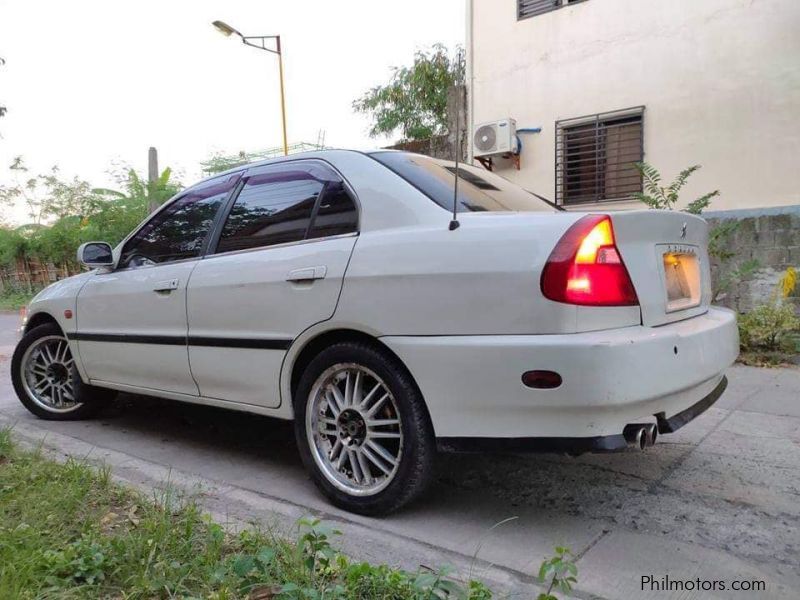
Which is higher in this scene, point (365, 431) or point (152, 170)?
point (152, 170)

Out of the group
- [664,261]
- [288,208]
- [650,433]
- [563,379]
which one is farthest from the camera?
[288,208]

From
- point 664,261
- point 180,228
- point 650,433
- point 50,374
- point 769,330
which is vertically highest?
point 180,228

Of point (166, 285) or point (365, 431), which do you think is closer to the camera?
point (365, 431)

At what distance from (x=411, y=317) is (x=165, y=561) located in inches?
47.3

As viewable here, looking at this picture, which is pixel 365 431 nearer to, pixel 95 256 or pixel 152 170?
pixel 95 256

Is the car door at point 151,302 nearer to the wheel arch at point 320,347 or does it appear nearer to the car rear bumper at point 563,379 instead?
the wheel arch at point 320,347

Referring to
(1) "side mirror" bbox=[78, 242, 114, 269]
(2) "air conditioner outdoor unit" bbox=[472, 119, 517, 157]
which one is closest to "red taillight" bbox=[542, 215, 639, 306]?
(1) "side mirror" bbox=[78, 242, 114, 269]

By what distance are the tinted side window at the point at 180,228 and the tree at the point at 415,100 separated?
11502 millimetres

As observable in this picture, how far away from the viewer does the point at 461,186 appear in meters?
2.81

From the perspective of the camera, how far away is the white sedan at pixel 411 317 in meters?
2.14

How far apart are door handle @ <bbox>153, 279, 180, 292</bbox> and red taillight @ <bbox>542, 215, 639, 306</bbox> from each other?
216 cm

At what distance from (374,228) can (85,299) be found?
7.88 feet

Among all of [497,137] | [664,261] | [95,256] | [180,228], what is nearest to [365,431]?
[664,261]

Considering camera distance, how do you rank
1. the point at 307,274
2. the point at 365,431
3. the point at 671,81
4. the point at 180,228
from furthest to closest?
the point at 671,81 → the point at 180,228 → the point at 307,274 → the point at 365,431
